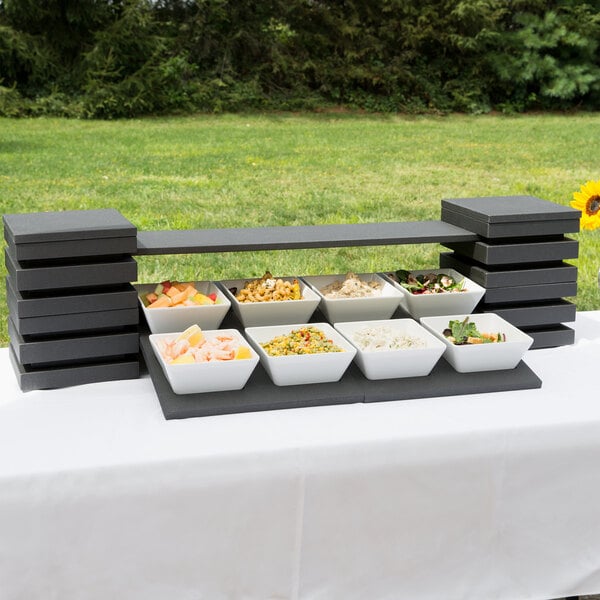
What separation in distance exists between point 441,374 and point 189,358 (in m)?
0.45

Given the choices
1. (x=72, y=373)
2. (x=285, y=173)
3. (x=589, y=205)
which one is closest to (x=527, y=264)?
(x=589, y=205)

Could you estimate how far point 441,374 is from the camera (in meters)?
1.66

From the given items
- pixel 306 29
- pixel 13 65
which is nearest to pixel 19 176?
pixel 13 65

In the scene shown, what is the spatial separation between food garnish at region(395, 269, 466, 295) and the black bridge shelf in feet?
0.30

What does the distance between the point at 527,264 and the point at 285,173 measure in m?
5.91

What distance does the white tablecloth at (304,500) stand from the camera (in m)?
1.33

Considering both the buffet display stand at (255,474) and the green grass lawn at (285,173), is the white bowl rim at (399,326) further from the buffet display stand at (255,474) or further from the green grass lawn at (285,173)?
the green grass lawn at (285,173)

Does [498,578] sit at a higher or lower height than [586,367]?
lower

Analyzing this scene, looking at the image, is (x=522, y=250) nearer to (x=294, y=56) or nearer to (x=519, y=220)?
(x=519, y=220)

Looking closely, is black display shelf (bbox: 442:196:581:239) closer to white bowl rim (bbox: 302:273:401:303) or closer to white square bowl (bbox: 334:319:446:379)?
white bowl rim (bbox: 302:273:401:303)

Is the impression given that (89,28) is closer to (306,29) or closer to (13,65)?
(13,65)

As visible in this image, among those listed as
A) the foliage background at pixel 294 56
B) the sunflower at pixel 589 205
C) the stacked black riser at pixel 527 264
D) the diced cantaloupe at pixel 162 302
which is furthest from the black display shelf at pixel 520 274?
the foliage background at pixel 294 56

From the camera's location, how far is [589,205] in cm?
189

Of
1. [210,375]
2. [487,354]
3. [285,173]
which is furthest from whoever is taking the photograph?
[285,173]
